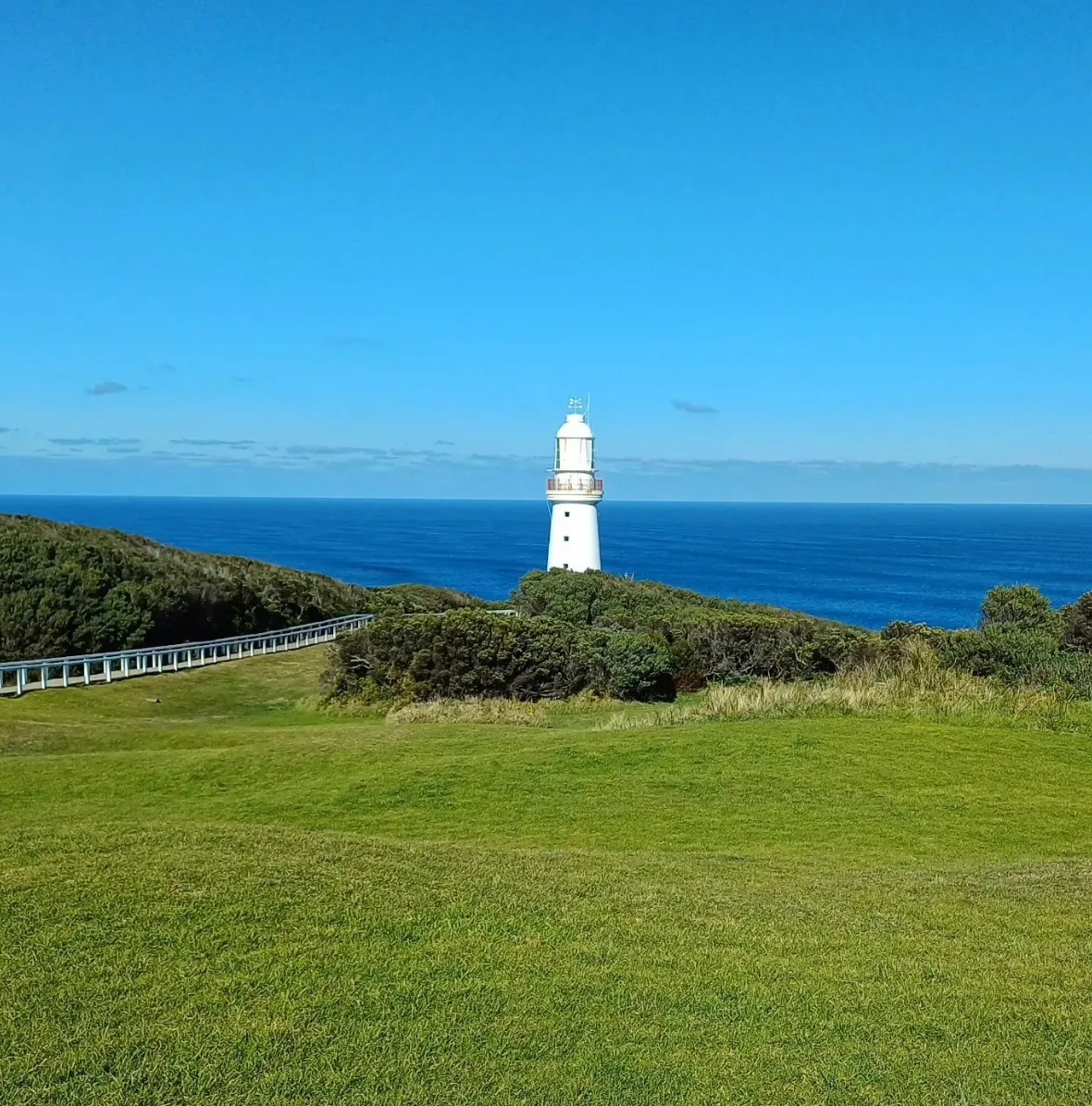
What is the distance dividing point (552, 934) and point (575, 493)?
33551 millimetres

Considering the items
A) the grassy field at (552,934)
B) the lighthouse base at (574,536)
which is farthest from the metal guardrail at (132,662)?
the lighthouse base at (574,536)

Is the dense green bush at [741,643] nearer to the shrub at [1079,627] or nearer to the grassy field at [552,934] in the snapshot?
the shrub at [1079,627]

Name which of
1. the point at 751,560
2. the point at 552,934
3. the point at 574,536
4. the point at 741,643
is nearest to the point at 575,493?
the point at 574,536

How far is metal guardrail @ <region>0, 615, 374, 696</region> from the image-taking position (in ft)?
70.7

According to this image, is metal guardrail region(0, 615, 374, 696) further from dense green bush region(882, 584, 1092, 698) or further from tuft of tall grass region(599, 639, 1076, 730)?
dense green bush region(882, 584, 1092, 698)

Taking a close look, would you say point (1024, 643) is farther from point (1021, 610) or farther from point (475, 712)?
point (475, 712)

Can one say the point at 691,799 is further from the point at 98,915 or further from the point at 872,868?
the point at 98,915

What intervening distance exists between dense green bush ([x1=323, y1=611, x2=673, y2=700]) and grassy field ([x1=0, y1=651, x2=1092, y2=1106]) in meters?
8.39

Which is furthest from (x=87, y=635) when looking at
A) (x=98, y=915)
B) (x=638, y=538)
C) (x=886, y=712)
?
(x=638, y=538)

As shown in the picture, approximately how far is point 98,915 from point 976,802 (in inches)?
328

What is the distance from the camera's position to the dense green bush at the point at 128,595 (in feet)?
81.6

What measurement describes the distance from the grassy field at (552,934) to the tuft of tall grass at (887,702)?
8.90 feet

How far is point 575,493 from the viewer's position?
39.4 meters

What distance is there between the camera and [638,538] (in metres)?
168
